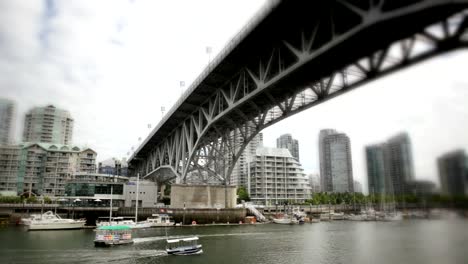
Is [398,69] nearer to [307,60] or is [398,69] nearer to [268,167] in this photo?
[307,60]

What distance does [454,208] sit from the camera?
26.6ft

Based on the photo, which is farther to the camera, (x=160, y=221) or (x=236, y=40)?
(x=160, y=221)

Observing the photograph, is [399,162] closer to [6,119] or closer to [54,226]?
[6,119]

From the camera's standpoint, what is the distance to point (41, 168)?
340 feet

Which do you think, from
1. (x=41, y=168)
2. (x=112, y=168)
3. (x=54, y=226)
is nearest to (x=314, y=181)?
(x=112, y=168)

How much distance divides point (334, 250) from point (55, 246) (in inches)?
1013

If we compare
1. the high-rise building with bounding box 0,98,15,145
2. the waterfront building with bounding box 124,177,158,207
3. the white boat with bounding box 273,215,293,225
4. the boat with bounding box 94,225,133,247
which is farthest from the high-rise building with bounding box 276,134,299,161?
the high-rise building with bounding box 0,98,15,145

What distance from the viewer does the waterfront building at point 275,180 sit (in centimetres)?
10794

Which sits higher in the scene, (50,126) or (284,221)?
(50,126)

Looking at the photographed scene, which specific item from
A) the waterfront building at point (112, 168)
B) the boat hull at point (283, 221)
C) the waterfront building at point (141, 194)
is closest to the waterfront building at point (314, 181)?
the waterfront building at point (112, 168)

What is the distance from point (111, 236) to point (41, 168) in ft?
269

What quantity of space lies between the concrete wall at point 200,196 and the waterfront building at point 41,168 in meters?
54.3

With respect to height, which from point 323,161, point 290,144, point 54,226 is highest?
point 290,144

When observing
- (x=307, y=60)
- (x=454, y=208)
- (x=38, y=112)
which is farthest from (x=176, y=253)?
(x=38, y=112)
